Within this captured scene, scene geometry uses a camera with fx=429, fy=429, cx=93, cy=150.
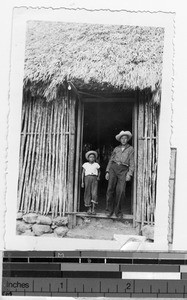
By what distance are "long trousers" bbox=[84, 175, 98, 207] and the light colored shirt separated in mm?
51

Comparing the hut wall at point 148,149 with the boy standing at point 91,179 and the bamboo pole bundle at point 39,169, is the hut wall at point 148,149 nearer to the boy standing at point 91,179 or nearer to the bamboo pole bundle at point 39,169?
the boy standing at point 91,179

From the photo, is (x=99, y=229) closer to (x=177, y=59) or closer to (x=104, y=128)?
(x=104, y=128)

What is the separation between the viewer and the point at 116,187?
1.02 m

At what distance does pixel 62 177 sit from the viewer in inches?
40.8

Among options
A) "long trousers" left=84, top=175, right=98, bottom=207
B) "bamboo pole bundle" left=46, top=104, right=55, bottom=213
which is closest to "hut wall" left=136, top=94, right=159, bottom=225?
"long trousers" left=84, top=175, right=98, bottom=207

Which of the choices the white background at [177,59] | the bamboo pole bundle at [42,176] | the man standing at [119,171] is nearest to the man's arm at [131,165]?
the man standing at [119,171]

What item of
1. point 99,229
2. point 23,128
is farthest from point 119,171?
point 23,128

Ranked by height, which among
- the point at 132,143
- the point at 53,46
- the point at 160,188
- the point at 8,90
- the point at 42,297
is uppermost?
the point at 53,46

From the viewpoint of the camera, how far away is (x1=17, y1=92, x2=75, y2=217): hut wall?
103cm

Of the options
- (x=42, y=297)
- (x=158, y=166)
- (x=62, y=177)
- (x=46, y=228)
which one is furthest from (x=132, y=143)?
(x=42, y=297)

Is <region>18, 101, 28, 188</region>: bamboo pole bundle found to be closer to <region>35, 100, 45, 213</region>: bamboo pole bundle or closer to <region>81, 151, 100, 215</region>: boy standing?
<region>35, 100, 45, 213</region>: bamboo pole bundle

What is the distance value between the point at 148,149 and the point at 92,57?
257mm

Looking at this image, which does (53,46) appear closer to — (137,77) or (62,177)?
(137,77)

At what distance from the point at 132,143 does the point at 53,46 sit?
0.98 ft
